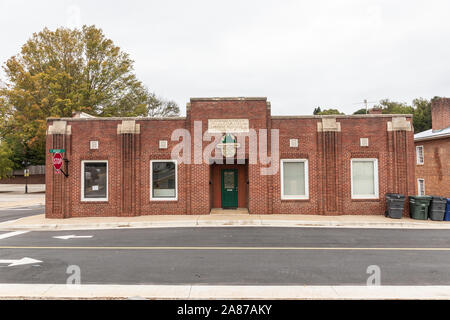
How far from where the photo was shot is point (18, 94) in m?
29.7

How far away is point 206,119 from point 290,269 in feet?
30.3

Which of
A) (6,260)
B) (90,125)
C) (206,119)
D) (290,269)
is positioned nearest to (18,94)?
(90,125)

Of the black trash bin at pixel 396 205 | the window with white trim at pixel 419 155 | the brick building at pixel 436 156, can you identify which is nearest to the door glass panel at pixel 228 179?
the black trash bin at pixel 396 205

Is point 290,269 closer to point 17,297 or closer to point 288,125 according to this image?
point 17,297

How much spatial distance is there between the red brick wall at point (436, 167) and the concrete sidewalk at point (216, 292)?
21.0 m

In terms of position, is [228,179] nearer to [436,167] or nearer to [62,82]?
[436,167]

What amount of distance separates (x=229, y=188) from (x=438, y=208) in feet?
33.7

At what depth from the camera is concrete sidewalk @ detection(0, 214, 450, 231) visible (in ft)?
40.0

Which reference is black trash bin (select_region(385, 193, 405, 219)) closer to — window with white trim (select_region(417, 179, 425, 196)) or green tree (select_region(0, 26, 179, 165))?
window with white trim (select_region(417, 179, 425, 196))

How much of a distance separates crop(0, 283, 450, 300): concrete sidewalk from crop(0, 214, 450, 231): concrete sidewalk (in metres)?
6.72

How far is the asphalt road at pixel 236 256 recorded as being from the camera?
6184mm

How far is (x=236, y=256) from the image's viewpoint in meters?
7.82
